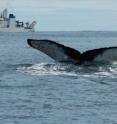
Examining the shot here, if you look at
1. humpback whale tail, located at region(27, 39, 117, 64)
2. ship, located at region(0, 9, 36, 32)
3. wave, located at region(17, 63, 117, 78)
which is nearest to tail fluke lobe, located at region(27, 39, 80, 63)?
humpback whale tail, located at region(27, 39, 117, 64)

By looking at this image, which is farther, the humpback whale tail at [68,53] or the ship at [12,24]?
the ship at [12,24]

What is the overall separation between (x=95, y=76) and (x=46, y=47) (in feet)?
7.04

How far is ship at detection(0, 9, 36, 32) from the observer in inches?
6939

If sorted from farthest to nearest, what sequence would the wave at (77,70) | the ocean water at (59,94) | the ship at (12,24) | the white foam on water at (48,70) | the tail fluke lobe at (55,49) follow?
the ship at (12,24)
the white foam on water at (48,70)
the tail fluke lobe at (55,49)
the wave at (77,70)
the ocean water at (59,94)

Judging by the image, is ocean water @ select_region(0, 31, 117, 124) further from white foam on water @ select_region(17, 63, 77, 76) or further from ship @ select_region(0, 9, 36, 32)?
ship @ select_region(0, 9, 36, 32)

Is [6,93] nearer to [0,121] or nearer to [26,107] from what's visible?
[26,107]

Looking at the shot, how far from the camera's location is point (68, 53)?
24.1 metres

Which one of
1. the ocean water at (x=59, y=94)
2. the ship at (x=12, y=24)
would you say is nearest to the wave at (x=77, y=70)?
the ocean water at (x=59, y=94)

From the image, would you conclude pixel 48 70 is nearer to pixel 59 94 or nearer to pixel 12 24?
pixel 59 94

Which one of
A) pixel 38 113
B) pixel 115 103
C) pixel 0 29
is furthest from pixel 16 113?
pixel 0 29

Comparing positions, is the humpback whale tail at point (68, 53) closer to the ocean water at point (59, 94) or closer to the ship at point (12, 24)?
the ocean water at point (59, 94)

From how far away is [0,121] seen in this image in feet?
48.5

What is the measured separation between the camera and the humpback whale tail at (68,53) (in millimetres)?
23436

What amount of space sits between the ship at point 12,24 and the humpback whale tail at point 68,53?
148317 millimetres
